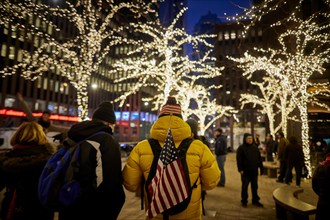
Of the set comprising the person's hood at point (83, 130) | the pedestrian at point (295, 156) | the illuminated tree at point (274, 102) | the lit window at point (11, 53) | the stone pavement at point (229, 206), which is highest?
the lit window at point (11, 53)

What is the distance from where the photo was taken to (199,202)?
8.43 ft

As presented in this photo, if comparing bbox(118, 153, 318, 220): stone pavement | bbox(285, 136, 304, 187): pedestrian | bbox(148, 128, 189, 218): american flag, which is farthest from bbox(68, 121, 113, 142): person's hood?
bbox(285, 136, 304, 187): pedestrian

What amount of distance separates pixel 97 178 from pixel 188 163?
0.95 m

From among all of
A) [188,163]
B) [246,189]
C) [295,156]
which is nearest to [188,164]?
[188,163]

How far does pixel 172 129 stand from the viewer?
254 cm

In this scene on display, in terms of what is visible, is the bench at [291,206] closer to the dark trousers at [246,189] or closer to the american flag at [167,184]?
the dark trousers at [246,189]

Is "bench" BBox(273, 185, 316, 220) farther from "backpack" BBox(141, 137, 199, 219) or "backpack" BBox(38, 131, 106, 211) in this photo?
"backpack" BBox(38, 131, 106, 211)

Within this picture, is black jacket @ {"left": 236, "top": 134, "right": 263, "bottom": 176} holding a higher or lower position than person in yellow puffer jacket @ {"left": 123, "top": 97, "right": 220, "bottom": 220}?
lower

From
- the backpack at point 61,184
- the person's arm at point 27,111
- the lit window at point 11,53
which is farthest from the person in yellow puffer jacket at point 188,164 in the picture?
the lit window at point 11,53

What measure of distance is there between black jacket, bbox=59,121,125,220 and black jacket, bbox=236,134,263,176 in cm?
510

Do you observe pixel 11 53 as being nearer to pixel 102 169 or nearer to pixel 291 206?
pixel 102 169

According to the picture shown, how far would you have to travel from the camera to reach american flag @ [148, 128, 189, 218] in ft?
7.69

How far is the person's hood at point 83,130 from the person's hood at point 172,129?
600mm

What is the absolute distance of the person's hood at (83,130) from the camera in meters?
2.34
